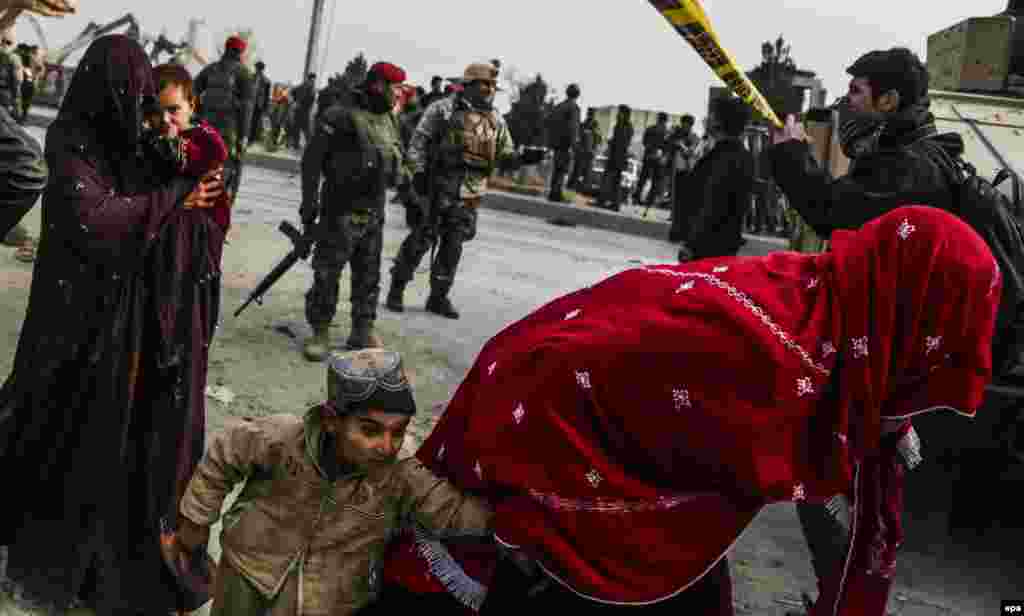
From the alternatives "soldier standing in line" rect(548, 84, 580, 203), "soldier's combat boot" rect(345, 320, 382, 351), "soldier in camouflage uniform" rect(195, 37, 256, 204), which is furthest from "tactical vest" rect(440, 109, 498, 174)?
"soldier standing in line" rect(548, 84, 580, 203)

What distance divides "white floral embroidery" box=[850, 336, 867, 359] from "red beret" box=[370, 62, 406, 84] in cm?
465

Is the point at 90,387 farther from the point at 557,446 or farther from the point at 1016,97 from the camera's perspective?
the point at 1016,97

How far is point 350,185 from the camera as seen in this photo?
6.29 m

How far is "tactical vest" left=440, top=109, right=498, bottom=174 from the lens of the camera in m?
7.68

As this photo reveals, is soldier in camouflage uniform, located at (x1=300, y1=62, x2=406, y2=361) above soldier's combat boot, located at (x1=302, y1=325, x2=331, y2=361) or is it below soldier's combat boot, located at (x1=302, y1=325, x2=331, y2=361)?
above

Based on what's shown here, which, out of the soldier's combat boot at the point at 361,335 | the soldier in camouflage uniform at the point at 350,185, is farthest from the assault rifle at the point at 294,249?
the soldier's combat boot at the point at 361,335

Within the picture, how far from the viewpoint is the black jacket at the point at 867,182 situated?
397 centimetres

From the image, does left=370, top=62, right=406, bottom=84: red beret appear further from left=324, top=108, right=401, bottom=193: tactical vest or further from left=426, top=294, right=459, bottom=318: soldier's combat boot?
left=426, top=294, right=459, bottom=318: soldier's combat boot

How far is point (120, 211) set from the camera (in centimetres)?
309

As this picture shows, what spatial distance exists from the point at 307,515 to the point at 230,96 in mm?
9384

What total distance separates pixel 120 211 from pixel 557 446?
1.74 metres

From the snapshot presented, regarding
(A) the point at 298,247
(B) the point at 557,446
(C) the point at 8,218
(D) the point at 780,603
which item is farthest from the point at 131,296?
(A) the point at 298,247

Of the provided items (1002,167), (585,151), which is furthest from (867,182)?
(585,151)

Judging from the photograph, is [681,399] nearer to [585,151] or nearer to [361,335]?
[361,335]
